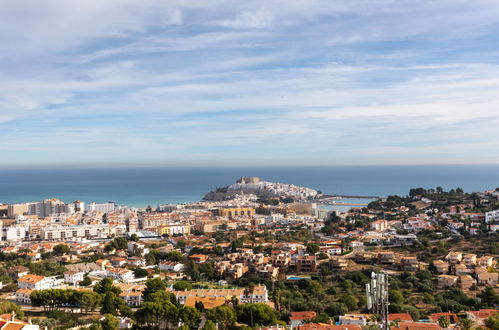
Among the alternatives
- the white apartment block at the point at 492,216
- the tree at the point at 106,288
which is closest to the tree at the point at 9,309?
the tree at the point at 106,288

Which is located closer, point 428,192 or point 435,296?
point 435,296

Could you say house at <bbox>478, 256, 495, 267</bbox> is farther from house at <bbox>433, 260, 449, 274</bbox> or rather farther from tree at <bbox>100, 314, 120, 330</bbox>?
tree at <bbox>100, 314, 120, 330</bbox>

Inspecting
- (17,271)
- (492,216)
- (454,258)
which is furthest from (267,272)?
(492,216)

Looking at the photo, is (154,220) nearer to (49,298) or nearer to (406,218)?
(406,218)

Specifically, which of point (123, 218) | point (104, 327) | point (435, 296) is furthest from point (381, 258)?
point (123, 218)

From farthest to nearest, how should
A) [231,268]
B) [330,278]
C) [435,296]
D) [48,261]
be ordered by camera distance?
[48,261] < [231,268] < [330,278] < [435,296]

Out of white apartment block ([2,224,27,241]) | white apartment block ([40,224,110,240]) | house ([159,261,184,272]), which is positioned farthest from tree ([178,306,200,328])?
white apartment block ([2,224,27,241])
